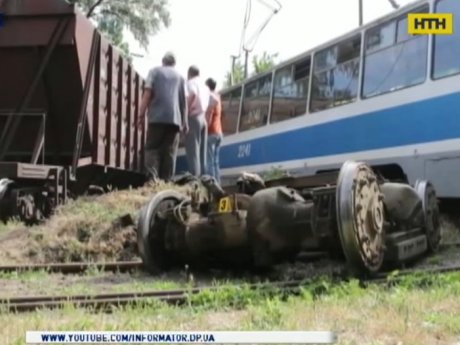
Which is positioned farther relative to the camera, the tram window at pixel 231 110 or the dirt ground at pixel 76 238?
the tram window at pixel 231 110

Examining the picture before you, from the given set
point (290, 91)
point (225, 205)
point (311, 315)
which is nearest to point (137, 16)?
point (290, 91)

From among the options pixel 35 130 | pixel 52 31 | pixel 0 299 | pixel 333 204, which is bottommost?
pixel 0 299

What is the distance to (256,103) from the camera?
580 inches

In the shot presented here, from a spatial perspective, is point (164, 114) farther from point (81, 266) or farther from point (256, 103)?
point (256, 103)

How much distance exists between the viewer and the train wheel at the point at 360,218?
15.6 feet

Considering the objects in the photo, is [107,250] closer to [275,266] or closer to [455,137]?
[275,266]

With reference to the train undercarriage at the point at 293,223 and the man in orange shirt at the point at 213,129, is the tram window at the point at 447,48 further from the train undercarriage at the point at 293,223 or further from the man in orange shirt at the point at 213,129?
the man in orange shirt at the point at 213,129

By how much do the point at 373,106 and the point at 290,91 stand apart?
308cm

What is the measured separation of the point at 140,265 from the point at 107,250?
0.94 m

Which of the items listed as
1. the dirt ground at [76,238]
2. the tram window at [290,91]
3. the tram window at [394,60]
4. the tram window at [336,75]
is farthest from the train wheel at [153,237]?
the tram window at [290,91]

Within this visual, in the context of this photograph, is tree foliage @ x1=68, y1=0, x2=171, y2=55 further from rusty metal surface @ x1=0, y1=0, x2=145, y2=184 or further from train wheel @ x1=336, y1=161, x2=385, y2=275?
train wheel @ x1=336, y1=161, x2=385, y2=275

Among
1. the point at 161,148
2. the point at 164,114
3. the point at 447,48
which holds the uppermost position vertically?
the point at 447,48

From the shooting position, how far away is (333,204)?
5.06 m

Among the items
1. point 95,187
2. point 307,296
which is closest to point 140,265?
point 307,296
